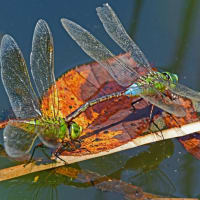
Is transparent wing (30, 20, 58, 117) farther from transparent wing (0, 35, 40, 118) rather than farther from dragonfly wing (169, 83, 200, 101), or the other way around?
dragonfly wing (169, 83, 200, 101)

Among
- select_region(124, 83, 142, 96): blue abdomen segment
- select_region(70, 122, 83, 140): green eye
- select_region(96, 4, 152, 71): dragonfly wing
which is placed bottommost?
select_region(70, 122, 83, 140): green eye

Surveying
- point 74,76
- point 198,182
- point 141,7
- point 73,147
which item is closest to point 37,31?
point 74,76

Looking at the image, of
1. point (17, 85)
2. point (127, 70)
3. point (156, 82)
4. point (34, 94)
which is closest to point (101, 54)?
point (127, 70)

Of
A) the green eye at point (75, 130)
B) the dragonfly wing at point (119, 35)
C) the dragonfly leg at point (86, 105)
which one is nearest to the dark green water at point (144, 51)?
the dragonfly wing at point (119, 35)

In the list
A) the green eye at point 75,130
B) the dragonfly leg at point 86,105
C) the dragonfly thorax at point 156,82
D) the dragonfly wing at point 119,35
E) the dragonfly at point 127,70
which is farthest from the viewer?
the dragonfly wing at point 119,35

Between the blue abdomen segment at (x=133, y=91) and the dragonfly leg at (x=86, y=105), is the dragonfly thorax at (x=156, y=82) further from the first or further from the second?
the dragonfly leg at (x=86, y=105)

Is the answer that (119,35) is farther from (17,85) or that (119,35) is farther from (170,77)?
Result: (17,85)

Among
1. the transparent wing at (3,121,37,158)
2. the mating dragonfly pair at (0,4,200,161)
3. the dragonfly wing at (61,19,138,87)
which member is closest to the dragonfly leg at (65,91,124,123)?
the mating dragonfly pair at (0,4,200,161)
